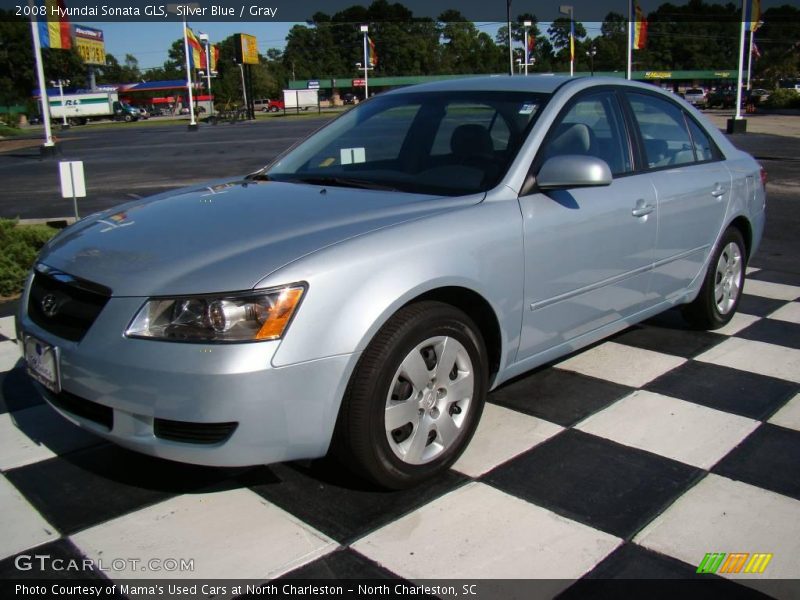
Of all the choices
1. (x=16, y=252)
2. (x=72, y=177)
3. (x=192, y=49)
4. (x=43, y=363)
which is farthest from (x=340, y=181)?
(x=192, y=49)

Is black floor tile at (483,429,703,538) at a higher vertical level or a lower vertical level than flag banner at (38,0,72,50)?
lower

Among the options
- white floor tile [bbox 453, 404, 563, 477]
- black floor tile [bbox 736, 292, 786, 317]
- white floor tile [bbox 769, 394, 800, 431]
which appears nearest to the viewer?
white floor tile [bbox 453, 404, 563, 477]

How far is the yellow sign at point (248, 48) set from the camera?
61397mm

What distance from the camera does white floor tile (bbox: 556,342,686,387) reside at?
4.14 meters

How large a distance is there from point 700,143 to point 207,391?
3.64 meters

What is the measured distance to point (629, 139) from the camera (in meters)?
4.01

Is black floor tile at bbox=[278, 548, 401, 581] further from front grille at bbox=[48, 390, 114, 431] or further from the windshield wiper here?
the windshield wiper

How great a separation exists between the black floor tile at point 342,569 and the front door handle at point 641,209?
7.45 ft

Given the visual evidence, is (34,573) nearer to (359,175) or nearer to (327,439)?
(327,439)

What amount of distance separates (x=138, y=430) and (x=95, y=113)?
2852 inches

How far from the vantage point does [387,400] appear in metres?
2.67

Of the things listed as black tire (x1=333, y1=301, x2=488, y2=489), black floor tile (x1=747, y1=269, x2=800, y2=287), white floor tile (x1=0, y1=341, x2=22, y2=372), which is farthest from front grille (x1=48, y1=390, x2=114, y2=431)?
black floor tile (x1=747, y1=269, x2=800, y2=287)

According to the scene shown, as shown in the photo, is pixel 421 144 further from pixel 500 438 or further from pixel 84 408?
pixel 84 408

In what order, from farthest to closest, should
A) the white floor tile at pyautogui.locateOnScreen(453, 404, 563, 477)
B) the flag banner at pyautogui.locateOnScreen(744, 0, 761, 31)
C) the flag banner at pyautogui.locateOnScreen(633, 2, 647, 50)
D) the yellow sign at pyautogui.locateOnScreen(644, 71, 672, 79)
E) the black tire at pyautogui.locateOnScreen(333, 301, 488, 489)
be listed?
the yellow sign at pyautogui.locateOnScreen(644, 71, 672, 79) < the flag banner at pyautogui.locateOnScreen(633, 2, 647, 50) < the flag banner at pyautogui.locateOnScreen(744, 0, 761, 31) < the white floor tile at pyautogui.locateOnScreen(453, 404, 563, 477) < the black tire at pyautogui.locateOnScreen(333, 301, 488, 489)
